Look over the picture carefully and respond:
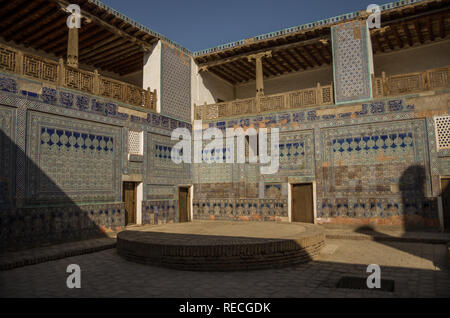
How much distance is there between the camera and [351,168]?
36.1ft

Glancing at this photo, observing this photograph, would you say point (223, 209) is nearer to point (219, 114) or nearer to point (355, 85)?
point (219, 114)

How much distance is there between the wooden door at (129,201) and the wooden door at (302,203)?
17.4ft

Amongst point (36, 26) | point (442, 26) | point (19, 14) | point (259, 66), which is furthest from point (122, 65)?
point (442, 26)

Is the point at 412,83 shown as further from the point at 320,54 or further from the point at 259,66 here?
the point at 259,66

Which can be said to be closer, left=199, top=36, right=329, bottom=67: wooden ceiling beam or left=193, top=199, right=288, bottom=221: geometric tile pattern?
left=193, top=199, right=288, bottom=221: geometric tile pattern

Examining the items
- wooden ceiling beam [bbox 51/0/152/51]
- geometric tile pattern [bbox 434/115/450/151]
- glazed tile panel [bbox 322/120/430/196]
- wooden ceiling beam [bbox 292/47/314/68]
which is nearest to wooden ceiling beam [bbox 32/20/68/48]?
wooden ceiling beam [bbox 51/0/152/51]

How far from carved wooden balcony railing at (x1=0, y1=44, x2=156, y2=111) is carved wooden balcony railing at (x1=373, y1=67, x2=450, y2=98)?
7433 mm

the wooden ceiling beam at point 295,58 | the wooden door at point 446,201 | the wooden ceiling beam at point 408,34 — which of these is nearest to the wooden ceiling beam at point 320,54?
the wooden ceiling beam at point 295,58

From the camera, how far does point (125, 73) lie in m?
15.8

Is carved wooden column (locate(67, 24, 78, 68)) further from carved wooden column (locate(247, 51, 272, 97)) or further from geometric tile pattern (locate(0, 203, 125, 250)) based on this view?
carved wooden column (locate(247, 51, 272, 97))

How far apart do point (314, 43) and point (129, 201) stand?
330 inches

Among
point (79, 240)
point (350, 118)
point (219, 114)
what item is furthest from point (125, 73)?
point (350, 118)

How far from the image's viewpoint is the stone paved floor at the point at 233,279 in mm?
4375

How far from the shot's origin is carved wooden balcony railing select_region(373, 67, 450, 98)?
10.1 metres
